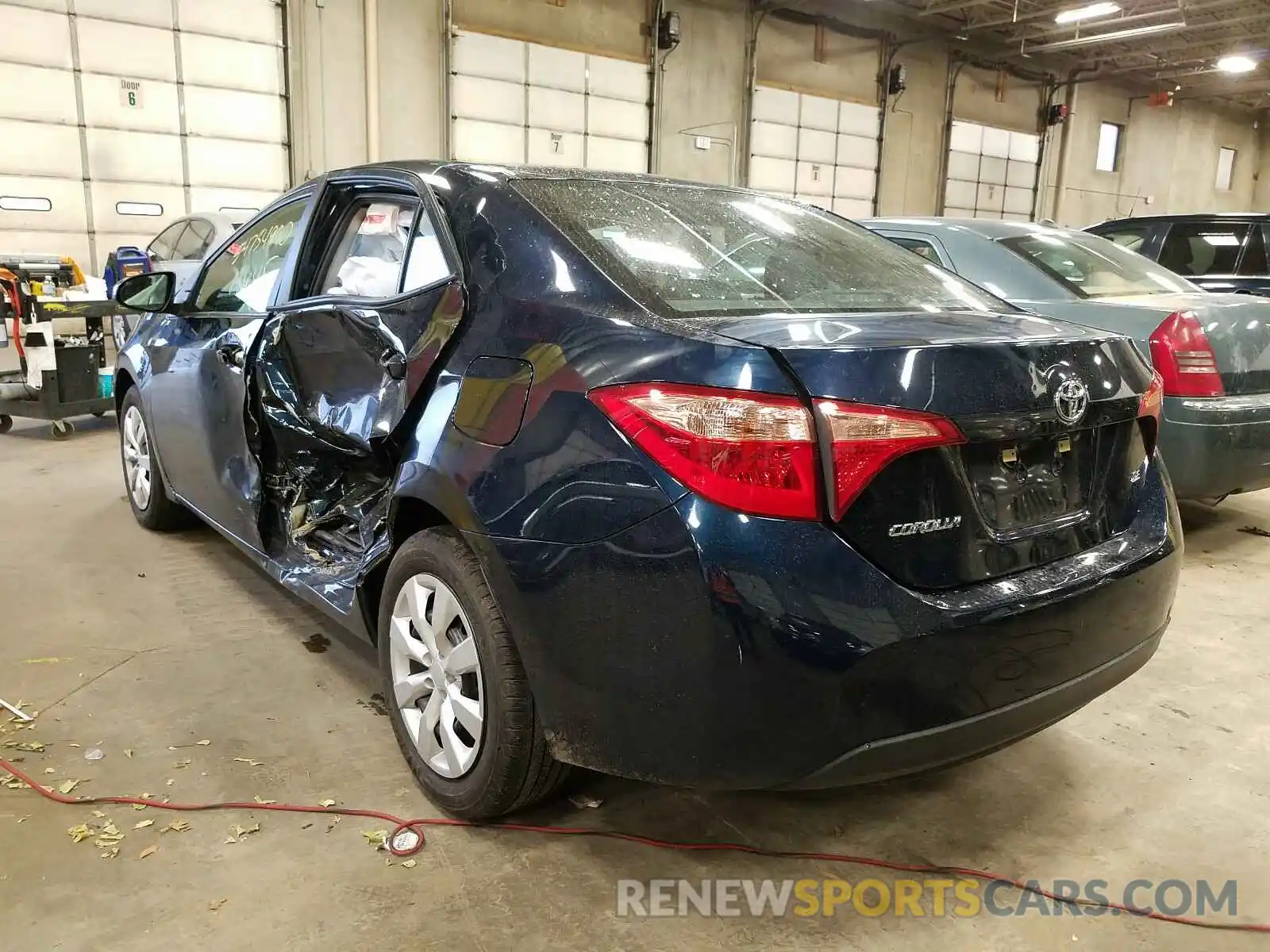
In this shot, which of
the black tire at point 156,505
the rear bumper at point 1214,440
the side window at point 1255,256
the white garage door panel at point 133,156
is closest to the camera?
the rear bumper at point 1214,440

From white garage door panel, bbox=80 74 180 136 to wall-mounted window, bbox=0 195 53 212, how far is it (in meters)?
0.92

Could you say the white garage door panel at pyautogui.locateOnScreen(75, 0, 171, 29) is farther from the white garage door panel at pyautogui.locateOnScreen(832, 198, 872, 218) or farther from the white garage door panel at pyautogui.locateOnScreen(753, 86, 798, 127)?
the white garage door panel at pyautogui.locateOnScreen(832, 198, 872, 218)

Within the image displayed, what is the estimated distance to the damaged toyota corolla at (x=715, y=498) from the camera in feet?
4.87

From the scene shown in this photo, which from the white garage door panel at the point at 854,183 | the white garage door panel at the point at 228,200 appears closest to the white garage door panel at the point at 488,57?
the white garage door panel at the point at 228,200

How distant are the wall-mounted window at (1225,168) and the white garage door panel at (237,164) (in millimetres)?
22155

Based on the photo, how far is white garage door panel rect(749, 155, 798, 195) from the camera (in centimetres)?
1405

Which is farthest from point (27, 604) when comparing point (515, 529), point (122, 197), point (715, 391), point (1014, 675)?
point (122, 197)

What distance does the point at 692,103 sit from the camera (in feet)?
43.8

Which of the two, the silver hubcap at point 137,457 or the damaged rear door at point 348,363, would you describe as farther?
the silver hubcap at point 137,457

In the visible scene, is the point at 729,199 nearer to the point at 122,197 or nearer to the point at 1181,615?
the point at 1181,615

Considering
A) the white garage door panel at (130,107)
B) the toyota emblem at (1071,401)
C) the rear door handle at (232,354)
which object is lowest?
the rear door handle at (232,354)

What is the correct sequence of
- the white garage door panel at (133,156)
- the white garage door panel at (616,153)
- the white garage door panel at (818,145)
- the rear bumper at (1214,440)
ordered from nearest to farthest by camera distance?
the rear bumper at (1214,440)
the white garage door panel at (133,156)
the white garage door panel at (616,153)
the white garage door panel at (818,145)

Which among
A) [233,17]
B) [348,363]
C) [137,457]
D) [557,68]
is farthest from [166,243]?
[348,363]

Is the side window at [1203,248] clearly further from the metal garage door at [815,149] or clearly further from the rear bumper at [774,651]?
the metal garage door at [815,149]
